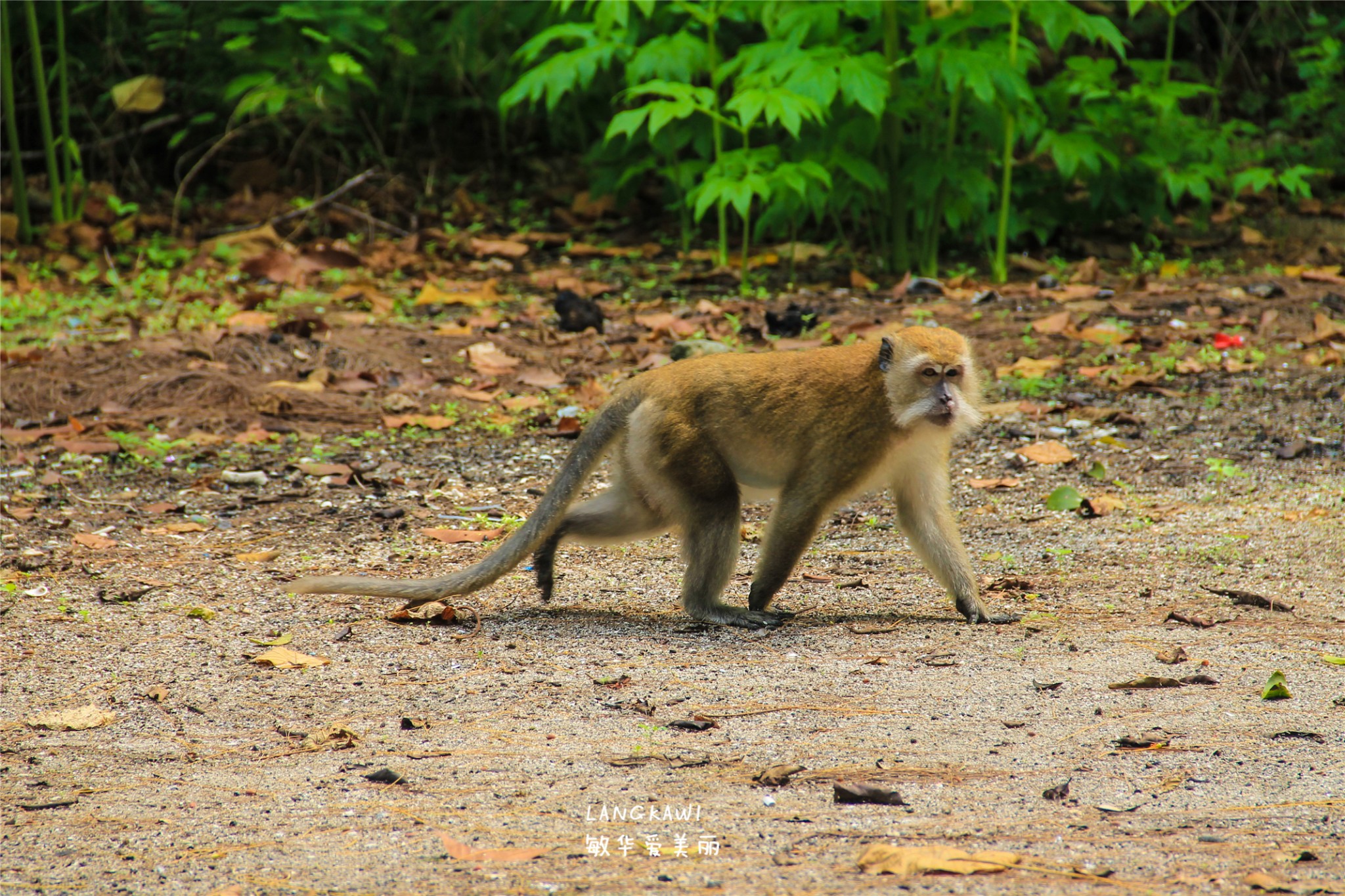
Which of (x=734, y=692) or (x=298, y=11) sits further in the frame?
(x=298, y=11)

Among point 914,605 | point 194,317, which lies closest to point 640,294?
point 194,317

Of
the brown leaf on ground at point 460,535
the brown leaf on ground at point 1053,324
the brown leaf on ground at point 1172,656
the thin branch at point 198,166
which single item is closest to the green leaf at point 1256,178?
the brown leaf on ground at point 1053,324

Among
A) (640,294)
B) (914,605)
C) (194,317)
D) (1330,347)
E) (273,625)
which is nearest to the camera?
(273,625)

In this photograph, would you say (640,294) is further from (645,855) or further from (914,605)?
(645,855)

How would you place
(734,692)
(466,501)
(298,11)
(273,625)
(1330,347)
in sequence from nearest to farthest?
1. (734,692)
2. (273,625)
3. (466,501)
4. (1330,347)
5. (298,11)

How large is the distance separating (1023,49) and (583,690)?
22.6 ft

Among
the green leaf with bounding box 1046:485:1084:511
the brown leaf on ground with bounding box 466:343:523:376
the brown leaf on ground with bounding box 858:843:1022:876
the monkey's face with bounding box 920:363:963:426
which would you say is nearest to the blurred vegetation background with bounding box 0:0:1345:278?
the brown leaf on ground with bounding box 466:343:523:376

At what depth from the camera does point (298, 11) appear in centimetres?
1083

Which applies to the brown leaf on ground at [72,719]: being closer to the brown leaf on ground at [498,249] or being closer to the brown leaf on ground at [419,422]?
the brown leaf on ground at [419,422]

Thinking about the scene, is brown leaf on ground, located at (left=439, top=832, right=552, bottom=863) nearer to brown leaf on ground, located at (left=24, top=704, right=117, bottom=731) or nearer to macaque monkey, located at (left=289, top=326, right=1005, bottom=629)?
brown leaf on ground, located at (left=24, top=704, right=117, bottom=731)

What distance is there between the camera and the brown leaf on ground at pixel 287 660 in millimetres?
4191

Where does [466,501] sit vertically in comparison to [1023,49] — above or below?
below

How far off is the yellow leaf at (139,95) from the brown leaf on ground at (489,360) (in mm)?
5371

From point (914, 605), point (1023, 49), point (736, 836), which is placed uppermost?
point (1023, 49)
